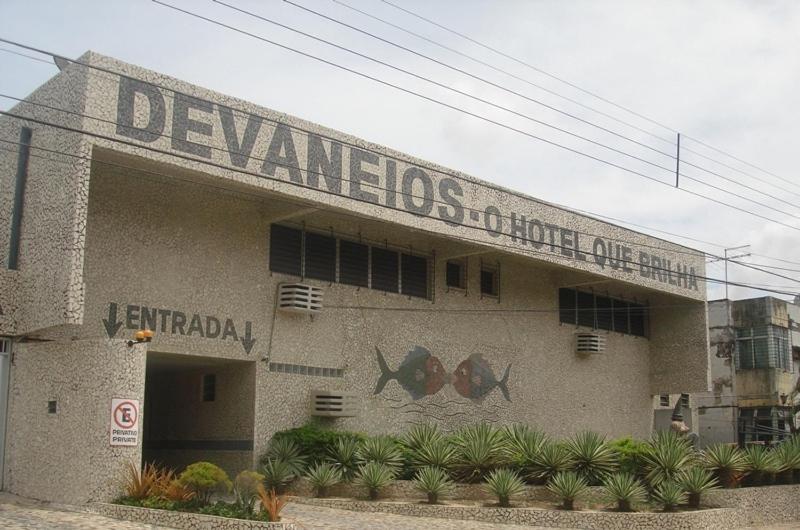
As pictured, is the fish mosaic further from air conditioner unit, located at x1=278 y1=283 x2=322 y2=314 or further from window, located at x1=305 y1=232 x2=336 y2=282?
air conditioner unit, located at x1=278 y1=283 x2=322 y2=314

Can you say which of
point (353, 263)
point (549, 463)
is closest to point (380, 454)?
point (549, 463)

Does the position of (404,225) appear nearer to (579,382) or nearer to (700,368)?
(579,382)

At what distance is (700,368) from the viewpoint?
32.0 m

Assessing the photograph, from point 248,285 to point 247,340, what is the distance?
47.0 inches

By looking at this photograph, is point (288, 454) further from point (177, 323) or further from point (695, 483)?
point (695, 483)

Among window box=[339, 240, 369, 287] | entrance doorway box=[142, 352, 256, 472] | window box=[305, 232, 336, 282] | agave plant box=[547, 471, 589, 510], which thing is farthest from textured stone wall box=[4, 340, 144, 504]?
agave plant box=[547, 471, 589, 510]

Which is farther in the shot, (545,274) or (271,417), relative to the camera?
(545,274)

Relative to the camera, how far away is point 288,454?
19.8m

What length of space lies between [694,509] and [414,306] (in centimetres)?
897

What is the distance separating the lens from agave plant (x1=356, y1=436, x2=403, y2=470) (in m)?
19.4

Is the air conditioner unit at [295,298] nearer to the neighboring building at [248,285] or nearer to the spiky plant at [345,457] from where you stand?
the neighboring building at [248,285]

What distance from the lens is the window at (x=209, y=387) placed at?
2159 cm

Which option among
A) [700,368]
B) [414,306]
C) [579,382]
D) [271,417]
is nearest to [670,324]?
[700,368]

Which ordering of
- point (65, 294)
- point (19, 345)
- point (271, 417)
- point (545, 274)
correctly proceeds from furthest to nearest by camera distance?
point (545, 274)
point (271, 417)
point (19, 345)
point (65, 294)
